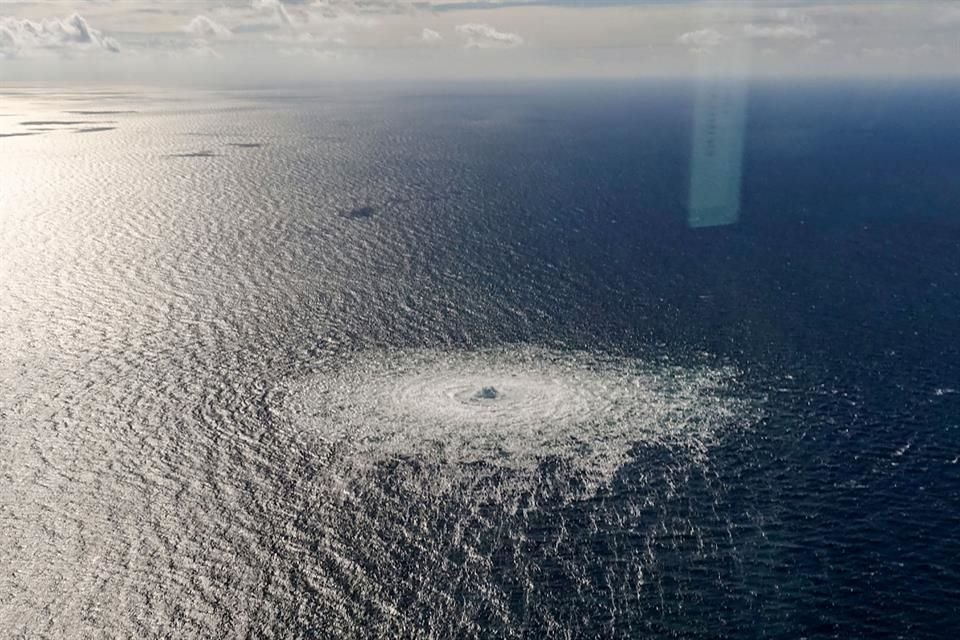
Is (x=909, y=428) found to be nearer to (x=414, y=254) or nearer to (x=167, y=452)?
(x=167, y=452)

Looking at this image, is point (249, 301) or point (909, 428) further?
point (249, 301)

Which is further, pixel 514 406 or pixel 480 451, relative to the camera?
pixel 514 406

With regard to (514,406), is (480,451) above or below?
below

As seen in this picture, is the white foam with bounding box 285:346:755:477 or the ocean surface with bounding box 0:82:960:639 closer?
the ocean surface with bounding box 0:82:960:639

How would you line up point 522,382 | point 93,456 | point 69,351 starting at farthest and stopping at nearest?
point 69,351 → point 522,382 → point 93,456

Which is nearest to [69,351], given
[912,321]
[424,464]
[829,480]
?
[424,464]

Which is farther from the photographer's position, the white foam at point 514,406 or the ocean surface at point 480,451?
the white foam at point 514,406

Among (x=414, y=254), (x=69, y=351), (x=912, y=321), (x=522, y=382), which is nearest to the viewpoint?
(x=522, y=382)

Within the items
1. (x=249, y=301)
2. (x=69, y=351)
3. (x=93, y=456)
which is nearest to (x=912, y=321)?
(x=249, y=301)

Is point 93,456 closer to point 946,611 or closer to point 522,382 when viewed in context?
point 522,382
